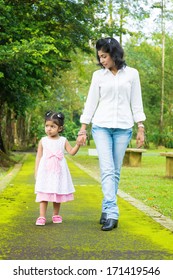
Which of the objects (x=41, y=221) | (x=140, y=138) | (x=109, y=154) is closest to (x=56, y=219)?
(x=41, y=221)

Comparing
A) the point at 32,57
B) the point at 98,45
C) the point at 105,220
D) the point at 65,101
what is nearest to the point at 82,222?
the point at 105,220

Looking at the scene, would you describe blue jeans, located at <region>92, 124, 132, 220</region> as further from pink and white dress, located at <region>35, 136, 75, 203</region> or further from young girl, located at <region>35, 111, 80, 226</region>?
pink and white dress, located at <region>35, 136, 75, 203</region>

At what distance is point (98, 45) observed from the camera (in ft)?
20.5

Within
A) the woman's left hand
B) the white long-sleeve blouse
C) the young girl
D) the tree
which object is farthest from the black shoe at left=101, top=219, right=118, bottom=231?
the tree

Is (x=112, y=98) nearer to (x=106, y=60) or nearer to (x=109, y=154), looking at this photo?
(x=106, y=60)

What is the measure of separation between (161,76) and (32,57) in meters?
29.2

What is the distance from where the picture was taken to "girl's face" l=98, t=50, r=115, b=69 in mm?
6207

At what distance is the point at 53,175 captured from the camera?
21.3 feet

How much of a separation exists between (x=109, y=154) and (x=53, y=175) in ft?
2.41

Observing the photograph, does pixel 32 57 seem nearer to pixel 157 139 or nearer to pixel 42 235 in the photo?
pixel 42 235

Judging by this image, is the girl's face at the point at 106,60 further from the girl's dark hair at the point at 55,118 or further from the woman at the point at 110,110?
the girl's dark hair at the point at 55,118

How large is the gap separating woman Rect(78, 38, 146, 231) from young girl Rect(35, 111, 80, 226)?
1.30 ft

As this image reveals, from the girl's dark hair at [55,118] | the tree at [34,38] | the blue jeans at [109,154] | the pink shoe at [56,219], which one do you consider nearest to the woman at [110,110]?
the blue jeans at [109,154]

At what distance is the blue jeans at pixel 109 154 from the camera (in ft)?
20.5
